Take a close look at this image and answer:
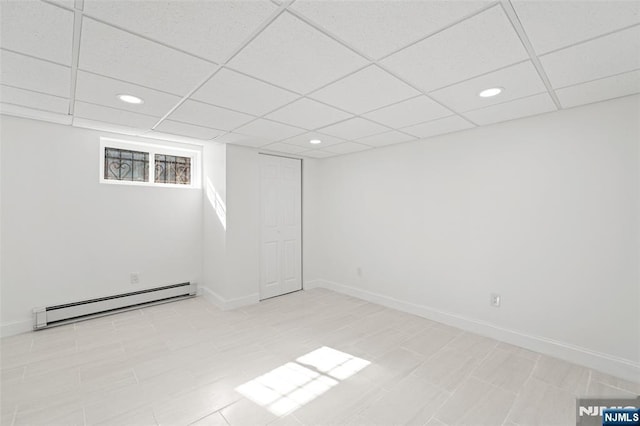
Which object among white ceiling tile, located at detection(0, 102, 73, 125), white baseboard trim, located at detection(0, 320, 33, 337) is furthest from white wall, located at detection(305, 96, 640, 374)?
white baseboard trim, located at detection(0, 320, 33, 337)

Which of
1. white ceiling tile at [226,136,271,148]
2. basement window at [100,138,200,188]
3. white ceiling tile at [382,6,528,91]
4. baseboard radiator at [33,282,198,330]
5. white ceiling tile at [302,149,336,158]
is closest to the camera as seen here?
white ceiling tile at [382,6,528,91]

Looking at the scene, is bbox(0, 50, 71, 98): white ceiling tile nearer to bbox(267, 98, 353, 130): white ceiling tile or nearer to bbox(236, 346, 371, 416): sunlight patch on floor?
bbox(267, 98, 353, 130): white ceiling tile

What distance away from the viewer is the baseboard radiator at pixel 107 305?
3.39 m

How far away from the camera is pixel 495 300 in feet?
10.5

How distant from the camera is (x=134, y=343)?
3051 millimetres

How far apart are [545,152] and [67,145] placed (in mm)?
5576

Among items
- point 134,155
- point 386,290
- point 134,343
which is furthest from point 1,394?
point 386,290

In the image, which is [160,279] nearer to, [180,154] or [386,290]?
[180,154]

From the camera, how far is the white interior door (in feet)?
15.3

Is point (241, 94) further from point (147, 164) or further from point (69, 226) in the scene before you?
point (69, 226)

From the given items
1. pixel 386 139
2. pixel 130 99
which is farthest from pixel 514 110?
pixel 130 99

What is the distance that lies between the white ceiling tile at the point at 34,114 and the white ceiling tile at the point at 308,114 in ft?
7.67

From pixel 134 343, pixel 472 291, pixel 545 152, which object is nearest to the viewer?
pixel 545 152

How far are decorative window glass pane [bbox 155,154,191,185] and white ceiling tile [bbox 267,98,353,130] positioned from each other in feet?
8.43
